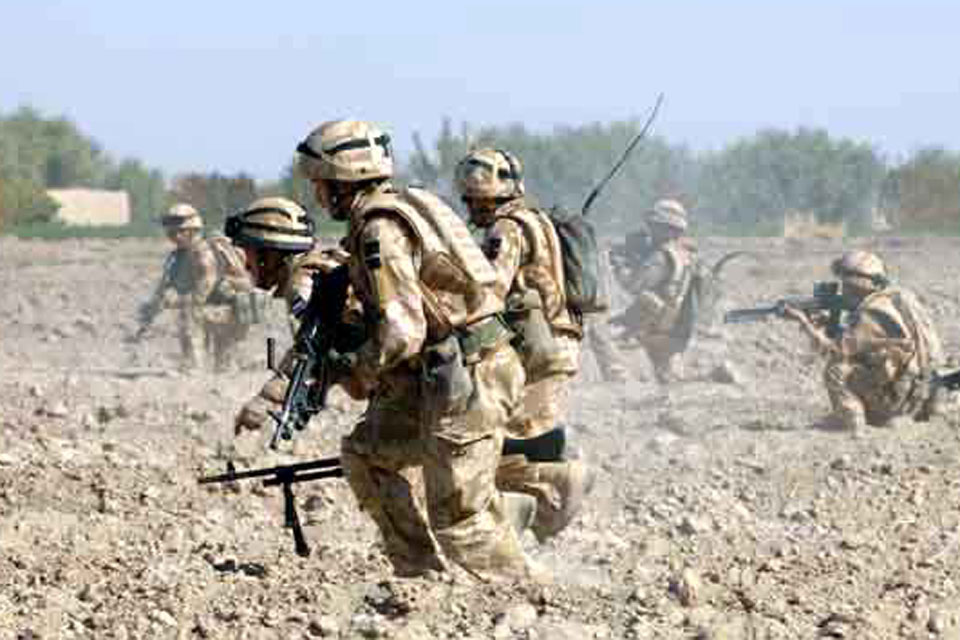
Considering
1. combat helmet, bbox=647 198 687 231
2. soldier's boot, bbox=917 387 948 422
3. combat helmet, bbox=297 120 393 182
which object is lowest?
soldier's boot, bbox=917 387 948 422

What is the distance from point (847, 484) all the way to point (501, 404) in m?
4.67

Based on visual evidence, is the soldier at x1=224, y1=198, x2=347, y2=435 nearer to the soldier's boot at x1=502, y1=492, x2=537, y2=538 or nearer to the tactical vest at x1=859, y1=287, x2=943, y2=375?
the soldier's boot at x1=502, y1=492, x2=537, y2=538

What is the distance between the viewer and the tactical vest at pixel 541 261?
7.88 metres

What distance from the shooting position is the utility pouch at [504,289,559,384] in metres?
7.75

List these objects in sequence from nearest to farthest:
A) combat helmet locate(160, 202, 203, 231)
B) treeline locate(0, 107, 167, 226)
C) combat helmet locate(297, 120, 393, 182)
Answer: combat helmet locate(297, 120, 393, 182), combat helmet locate(160, 202, 203, 231), treeline locate(0, 107, 167, 226)

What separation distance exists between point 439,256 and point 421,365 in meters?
0.43

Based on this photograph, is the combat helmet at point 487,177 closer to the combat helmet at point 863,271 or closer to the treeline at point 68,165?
the combat helmet at point 863,271

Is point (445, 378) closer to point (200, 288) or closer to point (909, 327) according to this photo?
point (909, 327)

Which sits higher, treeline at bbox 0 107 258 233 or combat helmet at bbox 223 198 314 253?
combat helmet at bbox 223 198 314 253

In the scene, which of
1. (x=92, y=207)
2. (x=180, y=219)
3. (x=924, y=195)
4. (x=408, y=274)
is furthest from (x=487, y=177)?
(x=92, y=207)

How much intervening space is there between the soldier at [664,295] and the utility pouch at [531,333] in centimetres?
874

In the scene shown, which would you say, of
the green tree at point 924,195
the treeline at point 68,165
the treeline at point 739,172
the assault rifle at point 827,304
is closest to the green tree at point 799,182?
the treeline at point 739,172

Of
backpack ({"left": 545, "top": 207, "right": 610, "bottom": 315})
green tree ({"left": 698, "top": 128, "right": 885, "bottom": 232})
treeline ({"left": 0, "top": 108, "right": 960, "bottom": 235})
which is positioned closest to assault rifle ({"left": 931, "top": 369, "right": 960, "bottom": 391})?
backpack ({"left": 545, "top": 207, "right": 610, "bottom": 315})

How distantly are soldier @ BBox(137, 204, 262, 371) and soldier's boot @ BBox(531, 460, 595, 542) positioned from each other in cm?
867
